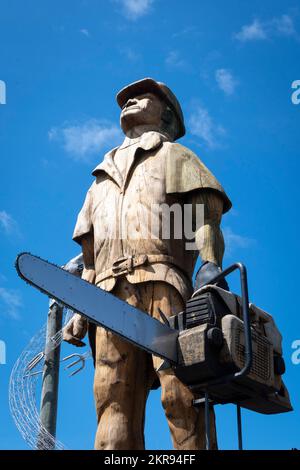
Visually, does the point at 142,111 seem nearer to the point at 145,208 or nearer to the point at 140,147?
the point at 140,147

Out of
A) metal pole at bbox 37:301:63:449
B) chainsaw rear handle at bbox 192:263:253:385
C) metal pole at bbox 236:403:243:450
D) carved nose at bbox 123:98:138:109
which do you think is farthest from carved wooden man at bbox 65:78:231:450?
metal pole at bbox 37:301:63:449

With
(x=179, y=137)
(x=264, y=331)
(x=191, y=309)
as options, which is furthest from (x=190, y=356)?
(x=179, y=137)

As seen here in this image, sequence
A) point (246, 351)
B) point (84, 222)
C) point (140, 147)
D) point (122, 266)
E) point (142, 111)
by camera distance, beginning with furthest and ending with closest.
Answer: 1. point (142, 111)
2. point (84, 222)
3. point (140, 147)
4. point (122, 266)
5. point (246, 351)

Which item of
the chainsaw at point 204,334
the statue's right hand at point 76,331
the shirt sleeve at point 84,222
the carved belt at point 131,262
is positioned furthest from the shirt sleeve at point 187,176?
the statue's right hand at point 76,331

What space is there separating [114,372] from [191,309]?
927mm

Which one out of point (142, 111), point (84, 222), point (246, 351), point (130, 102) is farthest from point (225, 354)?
point (130, 102)

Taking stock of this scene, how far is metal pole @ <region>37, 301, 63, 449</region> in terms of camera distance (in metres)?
9.04

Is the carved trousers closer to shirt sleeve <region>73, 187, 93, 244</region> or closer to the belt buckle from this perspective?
the belt buckle

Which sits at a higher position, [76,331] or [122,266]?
[122,266]

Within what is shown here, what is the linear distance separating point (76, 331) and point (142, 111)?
1.87 metres

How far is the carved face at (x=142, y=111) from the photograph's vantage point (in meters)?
6.36

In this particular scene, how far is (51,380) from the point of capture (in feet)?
30.5
